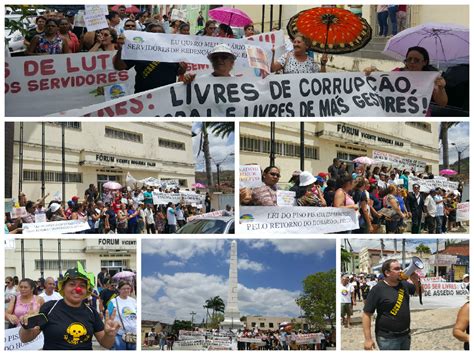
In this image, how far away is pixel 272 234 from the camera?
8078 mm

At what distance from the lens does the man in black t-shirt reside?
7609 millimetres

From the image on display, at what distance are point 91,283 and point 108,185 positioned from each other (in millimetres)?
1012

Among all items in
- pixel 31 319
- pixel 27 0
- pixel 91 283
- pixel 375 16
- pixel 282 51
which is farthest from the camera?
pixel 375 16

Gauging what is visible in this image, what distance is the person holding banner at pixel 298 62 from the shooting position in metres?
8.62

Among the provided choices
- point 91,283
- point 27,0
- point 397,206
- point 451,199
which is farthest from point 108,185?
point 451,199

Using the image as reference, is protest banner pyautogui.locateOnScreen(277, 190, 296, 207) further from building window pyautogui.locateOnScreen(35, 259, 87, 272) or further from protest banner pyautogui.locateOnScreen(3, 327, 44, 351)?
protest banner pyautogui.locateOnScreen(3, 327, 44, 351)

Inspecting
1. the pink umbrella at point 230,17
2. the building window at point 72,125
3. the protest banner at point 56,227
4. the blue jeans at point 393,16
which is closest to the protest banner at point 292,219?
the protest banner at point 56,227

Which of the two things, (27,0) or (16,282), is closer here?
(16,282)

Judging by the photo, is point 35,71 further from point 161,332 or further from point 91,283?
point 161,332

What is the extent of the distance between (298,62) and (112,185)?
7.99 feet

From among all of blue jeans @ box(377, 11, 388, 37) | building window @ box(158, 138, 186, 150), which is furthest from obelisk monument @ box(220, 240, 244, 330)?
blue jeans @ box(377, 11, 388, 37)

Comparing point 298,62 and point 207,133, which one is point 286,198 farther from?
point 298,62

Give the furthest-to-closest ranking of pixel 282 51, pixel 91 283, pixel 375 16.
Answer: pixel 375 16, pixel 282 51, pixel 91 283

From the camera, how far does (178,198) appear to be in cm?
820
